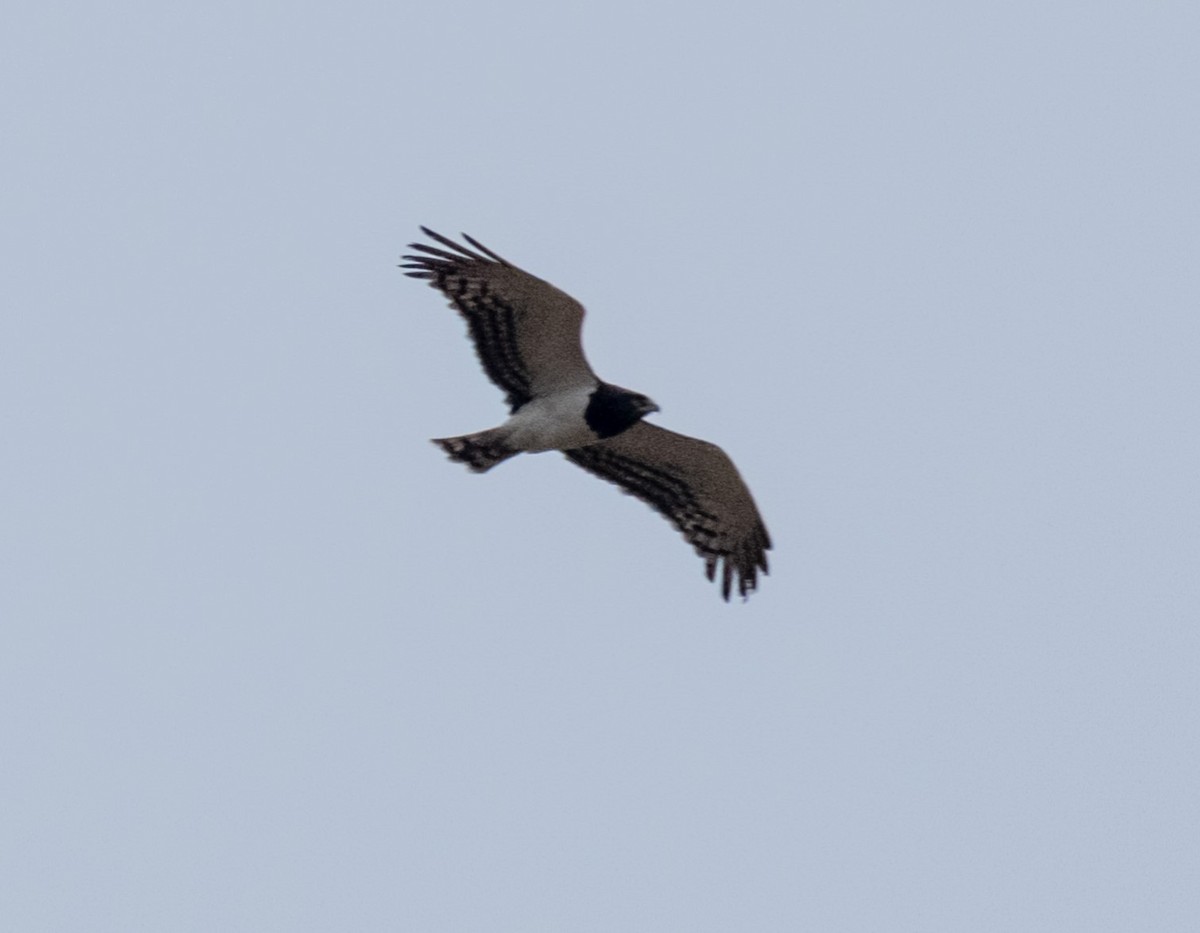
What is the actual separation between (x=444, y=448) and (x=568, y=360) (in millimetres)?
1314

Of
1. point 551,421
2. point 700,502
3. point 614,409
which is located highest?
point 614,409

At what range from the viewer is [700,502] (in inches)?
716

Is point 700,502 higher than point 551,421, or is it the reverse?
point 551,421

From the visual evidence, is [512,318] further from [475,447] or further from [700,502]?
[700,502]

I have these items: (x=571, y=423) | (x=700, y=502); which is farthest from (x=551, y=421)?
(x=700, y=502)

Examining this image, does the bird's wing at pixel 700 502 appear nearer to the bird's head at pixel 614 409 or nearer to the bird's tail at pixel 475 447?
the bird's head at pixel 614 409

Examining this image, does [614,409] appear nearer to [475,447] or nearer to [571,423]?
[571,423]

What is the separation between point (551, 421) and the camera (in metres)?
17.0

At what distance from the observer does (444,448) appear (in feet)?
56.3

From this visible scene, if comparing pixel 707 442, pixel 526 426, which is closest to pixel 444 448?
pixel 526 426

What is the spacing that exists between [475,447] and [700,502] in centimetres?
229

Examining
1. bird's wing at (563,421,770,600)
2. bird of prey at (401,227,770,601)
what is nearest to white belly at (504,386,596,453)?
bird of prey at (401,227,770,601)

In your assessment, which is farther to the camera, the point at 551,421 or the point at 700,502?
the point at 700,502

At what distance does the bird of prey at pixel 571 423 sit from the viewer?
1665 centimetres
